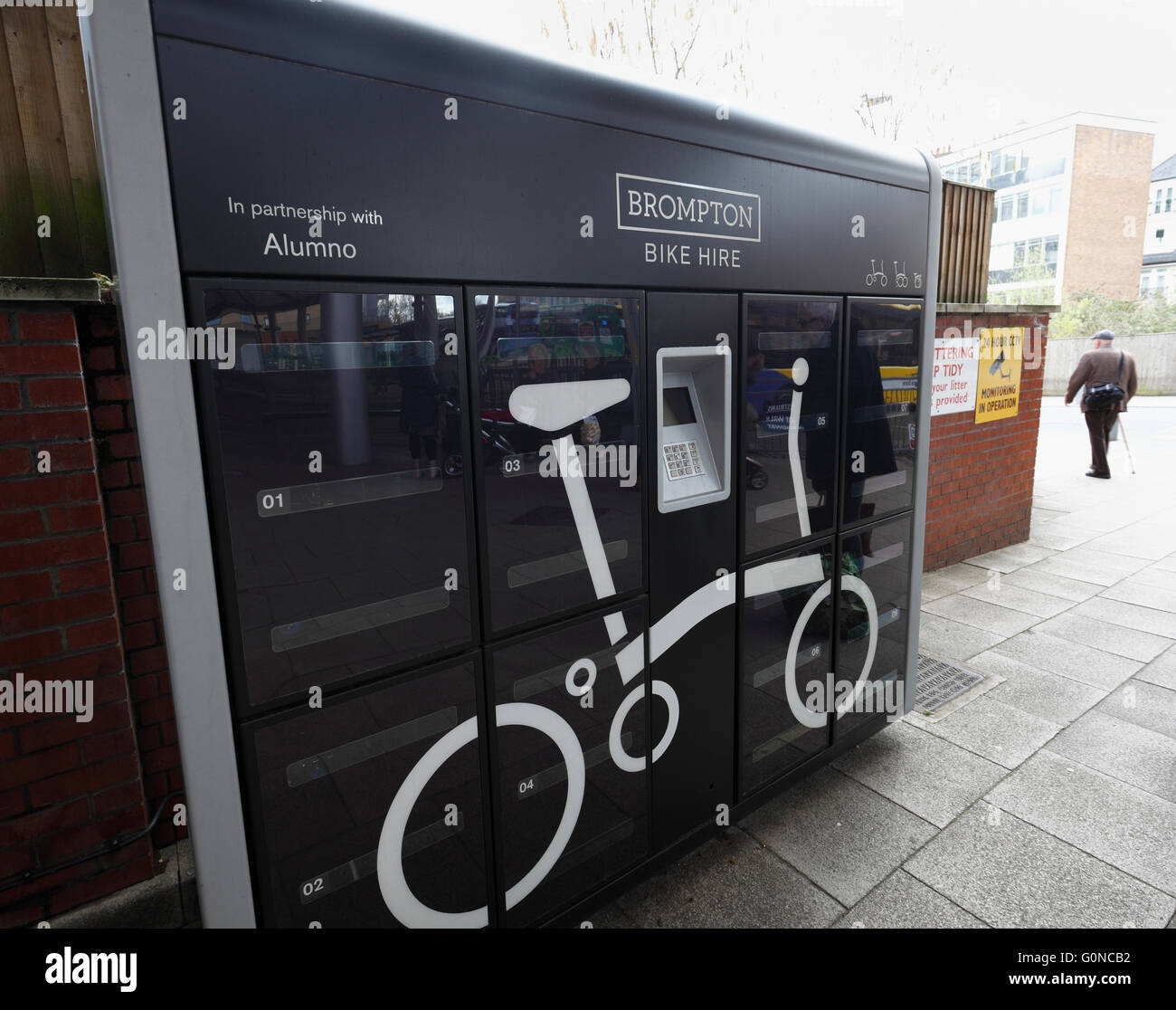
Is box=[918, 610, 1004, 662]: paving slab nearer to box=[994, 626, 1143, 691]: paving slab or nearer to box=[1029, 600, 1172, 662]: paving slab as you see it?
box=[994, 626, 1143, 691]: paving slab

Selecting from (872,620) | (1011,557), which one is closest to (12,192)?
(872,620)

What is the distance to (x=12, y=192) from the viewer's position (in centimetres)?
235

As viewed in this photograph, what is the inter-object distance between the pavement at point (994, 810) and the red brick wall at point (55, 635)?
6.04ft

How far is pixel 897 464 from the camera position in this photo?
3285 millimetres

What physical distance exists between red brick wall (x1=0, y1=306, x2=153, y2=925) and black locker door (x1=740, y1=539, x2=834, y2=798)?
2.33 m

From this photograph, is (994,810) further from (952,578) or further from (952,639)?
(952,578)

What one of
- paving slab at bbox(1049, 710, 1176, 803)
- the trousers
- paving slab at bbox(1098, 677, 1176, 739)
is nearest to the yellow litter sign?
paving slab at bbox(1098, 677, 1176, 739)

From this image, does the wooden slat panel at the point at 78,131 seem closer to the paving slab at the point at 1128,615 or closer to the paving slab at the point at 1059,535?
the paving slab at the point at 1128,615

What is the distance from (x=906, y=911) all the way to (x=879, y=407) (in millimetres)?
1988
